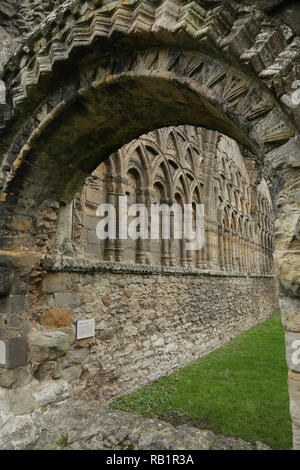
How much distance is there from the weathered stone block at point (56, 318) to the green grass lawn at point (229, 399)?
188 centimetres

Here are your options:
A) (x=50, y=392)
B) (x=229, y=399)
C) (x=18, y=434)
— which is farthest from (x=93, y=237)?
(x=229, y=399)

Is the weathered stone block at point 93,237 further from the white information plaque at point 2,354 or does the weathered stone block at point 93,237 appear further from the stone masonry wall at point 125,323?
the white information plaque at point 2,354

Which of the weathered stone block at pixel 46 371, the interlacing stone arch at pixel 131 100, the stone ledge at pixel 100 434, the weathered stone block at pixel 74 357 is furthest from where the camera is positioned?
the weathered stone block at pixel 74 357

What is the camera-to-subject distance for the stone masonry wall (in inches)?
147

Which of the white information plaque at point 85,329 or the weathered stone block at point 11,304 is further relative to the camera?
the white information plaque at point 85,329

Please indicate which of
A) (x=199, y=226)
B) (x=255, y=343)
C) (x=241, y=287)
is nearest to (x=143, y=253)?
(x=199, y=226)

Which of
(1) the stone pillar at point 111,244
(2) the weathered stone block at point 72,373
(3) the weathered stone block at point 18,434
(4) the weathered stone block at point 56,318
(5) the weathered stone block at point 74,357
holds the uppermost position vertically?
(1) the stone pillar at point 111,244

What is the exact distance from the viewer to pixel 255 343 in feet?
30.5

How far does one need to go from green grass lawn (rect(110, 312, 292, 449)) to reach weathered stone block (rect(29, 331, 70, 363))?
2008 millimetres

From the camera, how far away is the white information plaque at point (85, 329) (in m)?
4.35

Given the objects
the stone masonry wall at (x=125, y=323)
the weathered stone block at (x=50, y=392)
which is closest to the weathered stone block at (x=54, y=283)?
the stone masonry wall at (x=125, y=323)

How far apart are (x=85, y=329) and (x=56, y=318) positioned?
91 centimetres
